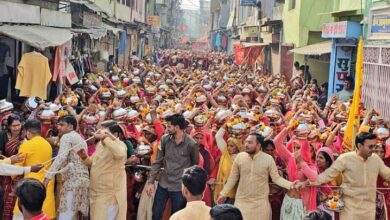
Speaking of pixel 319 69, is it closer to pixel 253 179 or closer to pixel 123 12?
pixel 123 12

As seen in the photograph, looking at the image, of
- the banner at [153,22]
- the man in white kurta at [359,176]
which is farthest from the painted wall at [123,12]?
the man in white kurta at [359,176]

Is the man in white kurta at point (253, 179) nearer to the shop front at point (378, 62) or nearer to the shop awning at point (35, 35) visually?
the shop awning at point (35, 35)

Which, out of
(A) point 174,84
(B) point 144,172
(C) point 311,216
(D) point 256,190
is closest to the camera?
(C) point 311,216

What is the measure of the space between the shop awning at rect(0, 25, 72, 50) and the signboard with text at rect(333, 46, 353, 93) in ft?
23.4

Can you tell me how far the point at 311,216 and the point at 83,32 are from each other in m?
13.0

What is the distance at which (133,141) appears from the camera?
8070 mm

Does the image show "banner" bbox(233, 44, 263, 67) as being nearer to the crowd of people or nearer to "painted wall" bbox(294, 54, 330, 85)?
"painted wall" bbox(294, 54, 330, 85)

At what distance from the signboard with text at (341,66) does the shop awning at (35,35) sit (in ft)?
23.4

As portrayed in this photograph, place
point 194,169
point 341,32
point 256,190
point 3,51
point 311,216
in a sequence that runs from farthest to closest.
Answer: point 341,32, point 3,51, point 256,190, point 194,169, point 311,216

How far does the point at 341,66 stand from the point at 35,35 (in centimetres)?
820

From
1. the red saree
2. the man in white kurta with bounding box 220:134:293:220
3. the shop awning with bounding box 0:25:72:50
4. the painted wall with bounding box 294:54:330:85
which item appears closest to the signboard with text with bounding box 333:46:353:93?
the painted wall with bounding box 294:54:330:85

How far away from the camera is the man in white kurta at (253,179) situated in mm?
6219

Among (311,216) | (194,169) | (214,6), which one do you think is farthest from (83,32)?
(214,6)

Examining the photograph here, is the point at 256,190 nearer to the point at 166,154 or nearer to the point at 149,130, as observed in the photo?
the point at 166,154
